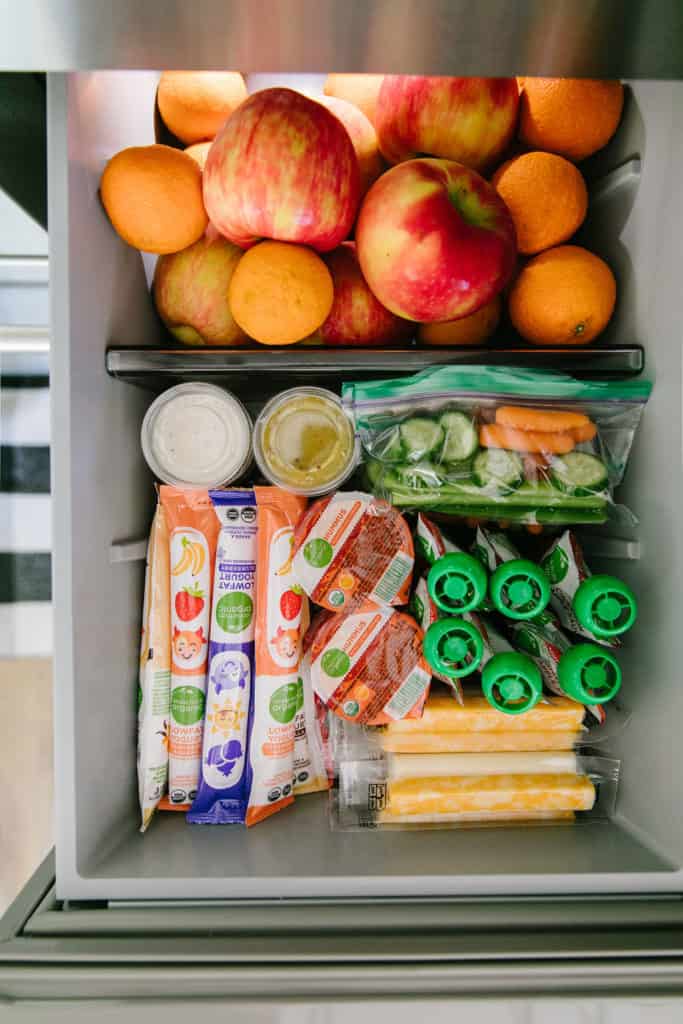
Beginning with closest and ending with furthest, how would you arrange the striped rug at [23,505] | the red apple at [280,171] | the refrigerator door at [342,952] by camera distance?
the refrigerator door at [342,952], the red apple at [280,171], the striped rug at [23,505]

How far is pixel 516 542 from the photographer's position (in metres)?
0.90

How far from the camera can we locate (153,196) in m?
0.73

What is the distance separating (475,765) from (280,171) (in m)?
0.73

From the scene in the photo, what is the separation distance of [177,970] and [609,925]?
44 centimetres

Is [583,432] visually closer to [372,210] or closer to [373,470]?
[373,470]

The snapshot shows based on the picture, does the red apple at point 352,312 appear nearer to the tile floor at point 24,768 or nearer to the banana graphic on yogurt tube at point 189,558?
the banana graphic on yogurt tube at point 189,558

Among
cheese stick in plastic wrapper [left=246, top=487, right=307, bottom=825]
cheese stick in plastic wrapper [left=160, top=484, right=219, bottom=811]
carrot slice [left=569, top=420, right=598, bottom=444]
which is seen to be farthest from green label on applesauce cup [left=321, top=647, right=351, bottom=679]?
carrot slice [left=569, top=420, right=598, bottom=444]

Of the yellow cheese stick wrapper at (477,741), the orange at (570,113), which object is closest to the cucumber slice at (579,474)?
the yellow cheese stick wrapper at (477,741)

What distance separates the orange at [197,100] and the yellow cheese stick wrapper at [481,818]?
0.94 meters

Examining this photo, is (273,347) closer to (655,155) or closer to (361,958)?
(655,155)

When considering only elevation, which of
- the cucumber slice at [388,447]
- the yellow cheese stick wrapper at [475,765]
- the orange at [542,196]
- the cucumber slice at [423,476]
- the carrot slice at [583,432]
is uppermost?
the orange at [542,196]

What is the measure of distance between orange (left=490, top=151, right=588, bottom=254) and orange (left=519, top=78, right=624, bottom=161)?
4 cm

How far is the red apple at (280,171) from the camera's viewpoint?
0.71 metres

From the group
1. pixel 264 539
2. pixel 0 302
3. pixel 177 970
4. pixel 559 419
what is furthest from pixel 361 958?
pixel 0 302
